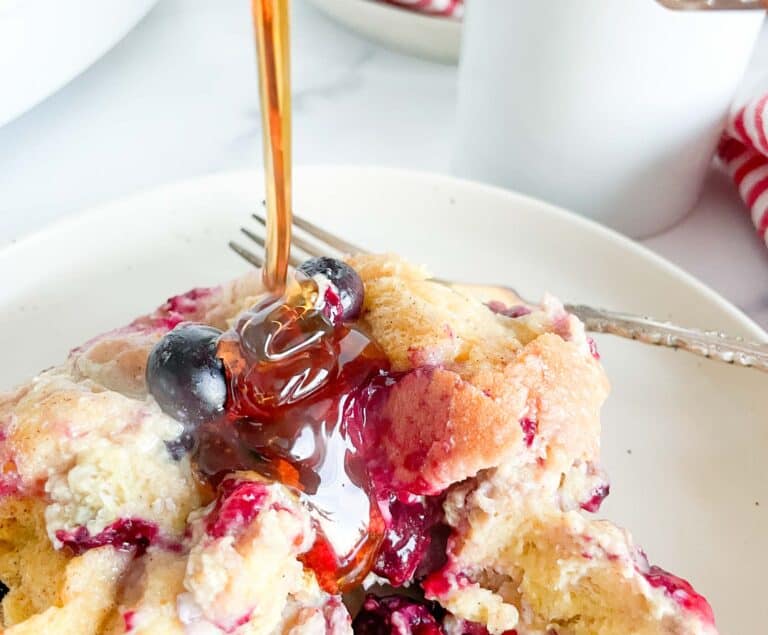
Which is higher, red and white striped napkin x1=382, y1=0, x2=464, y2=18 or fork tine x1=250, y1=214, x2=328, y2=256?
red and white striped napkin x1=382, y1=0, x2=464, y2=18

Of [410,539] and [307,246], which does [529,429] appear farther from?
[307,246]

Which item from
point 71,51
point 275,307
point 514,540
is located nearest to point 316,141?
point 71,51

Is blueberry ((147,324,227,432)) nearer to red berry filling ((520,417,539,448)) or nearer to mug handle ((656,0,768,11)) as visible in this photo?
red berry filling ((520,417,539,448))

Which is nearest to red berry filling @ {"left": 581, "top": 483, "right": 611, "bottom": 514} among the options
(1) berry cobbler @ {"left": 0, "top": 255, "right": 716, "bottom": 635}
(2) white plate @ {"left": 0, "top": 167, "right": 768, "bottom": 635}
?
(1) berry cobbler @ {"left": 0, "top": 255, "right": 716, "bottom": 635}

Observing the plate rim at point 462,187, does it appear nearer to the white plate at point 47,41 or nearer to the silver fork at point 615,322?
the silver fork at point 615,322

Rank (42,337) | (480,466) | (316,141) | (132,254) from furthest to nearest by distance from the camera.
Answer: (316,141), (132,254), (42,337), (480,466)

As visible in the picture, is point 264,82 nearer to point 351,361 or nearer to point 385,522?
point 351,361

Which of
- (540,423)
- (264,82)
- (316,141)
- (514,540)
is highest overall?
(264,82)
